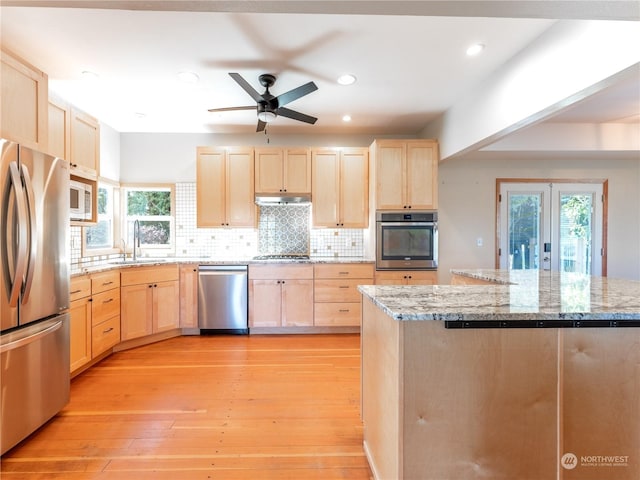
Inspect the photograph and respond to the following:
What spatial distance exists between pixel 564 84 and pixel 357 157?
2.39 m

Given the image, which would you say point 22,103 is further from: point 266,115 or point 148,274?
point 148,274

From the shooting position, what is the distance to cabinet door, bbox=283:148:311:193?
4078 mm

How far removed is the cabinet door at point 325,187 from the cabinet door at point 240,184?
2.71ft

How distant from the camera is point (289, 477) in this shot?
1574 millimetres

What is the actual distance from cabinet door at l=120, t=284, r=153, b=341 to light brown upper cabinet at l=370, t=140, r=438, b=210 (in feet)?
9.58

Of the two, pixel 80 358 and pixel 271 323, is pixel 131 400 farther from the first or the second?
pixel 271 323

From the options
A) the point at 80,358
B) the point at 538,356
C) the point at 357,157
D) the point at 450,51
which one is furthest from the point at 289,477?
the point at 357,157

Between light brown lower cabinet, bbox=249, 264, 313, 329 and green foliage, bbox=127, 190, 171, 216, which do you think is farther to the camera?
green foliage, bbox=127, 190, 171, 216

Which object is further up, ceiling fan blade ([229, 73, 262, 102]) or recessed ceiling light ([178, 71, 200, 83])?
recessed ceiling light ([178, 71, 200, 83])

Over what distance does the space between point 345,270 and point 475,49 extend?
2.54 meters

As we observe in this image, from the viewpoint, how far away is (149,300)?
11.5 feet

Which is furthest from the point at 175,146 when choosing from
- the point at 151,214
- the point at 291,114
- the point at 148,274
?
the point at 291,114

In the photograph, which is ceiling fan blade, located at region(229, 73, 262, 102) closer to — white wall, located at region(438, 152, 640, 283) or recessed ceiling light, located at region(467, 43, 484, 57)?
recessed ceiling light, located at region(467, 43, 484, 57)

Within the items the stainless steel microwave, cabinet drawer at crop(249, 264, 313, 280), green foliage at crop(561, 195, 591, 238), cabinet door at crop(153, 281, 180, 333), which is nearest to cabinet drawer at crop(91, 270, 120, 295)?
cabinet door at crop(153, 281, 180, 333)
